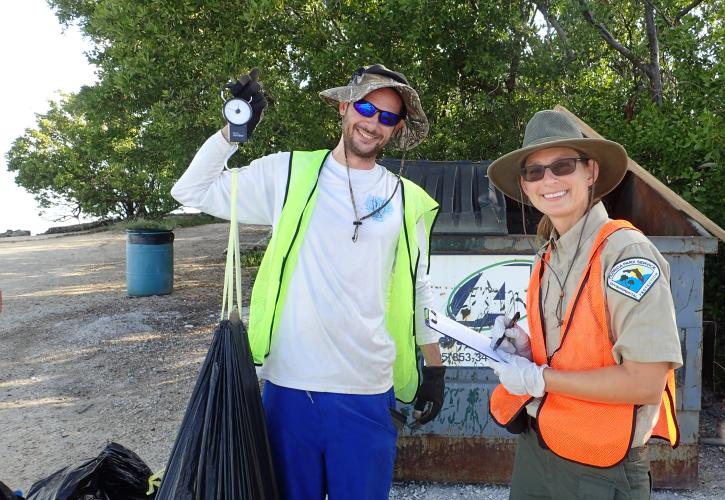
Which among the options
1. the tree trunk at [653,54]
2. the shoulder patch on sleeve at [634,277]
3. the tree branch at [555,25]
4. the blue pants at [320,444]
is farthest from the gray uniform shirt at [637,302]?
the tree branch at [555,25]

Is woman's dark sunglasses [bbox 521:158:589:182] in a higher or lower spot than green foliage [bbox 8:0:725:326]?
lower

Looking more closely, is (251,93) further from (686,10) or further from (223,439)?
(686,10)

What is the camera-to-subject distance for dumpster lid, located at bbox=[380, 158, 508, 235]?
128 inches

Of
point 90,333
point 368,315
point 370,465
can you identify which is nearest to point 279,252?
point 368,315

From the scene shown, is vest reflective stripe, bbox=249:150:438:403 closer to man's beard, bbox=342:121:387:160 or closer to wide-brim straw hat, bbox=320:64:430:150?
man's beard, bbox=342:121:387:160

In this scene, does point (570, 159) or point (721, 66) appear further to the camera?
point (721, 66)

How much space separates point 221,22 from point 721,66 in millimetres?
4906

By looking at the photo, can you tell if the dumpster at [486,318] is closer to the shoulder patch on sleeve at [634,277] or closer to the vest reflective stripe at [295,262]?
the vest reflective stripe at [295,262]

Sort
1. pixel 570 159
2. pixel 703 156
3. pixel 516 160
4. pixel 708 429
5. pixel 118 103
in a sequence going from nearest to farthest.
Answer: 1. pixel 570 159
2. pixel 516 160
3. pixel 708 429
4. pixel 703 156
5. pixel 118 103

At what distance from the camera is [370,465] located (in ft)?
6.52

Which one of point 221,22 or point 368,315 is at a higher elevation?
point 221,22

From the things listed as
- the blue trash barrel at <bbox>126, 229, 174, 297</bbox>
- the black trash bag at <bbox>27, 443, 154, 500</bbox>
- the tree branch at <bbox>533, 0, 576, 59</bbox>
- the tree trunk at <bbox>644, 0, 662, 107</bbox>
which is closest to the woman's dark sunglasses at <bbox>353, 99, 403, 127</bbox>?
the black trash bag at <bbox>27, 443, 154, 500</bbox>

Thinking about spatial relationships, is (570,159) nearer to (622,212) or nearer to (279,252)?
(279,252)

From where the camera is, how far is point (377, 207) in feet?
6.78
